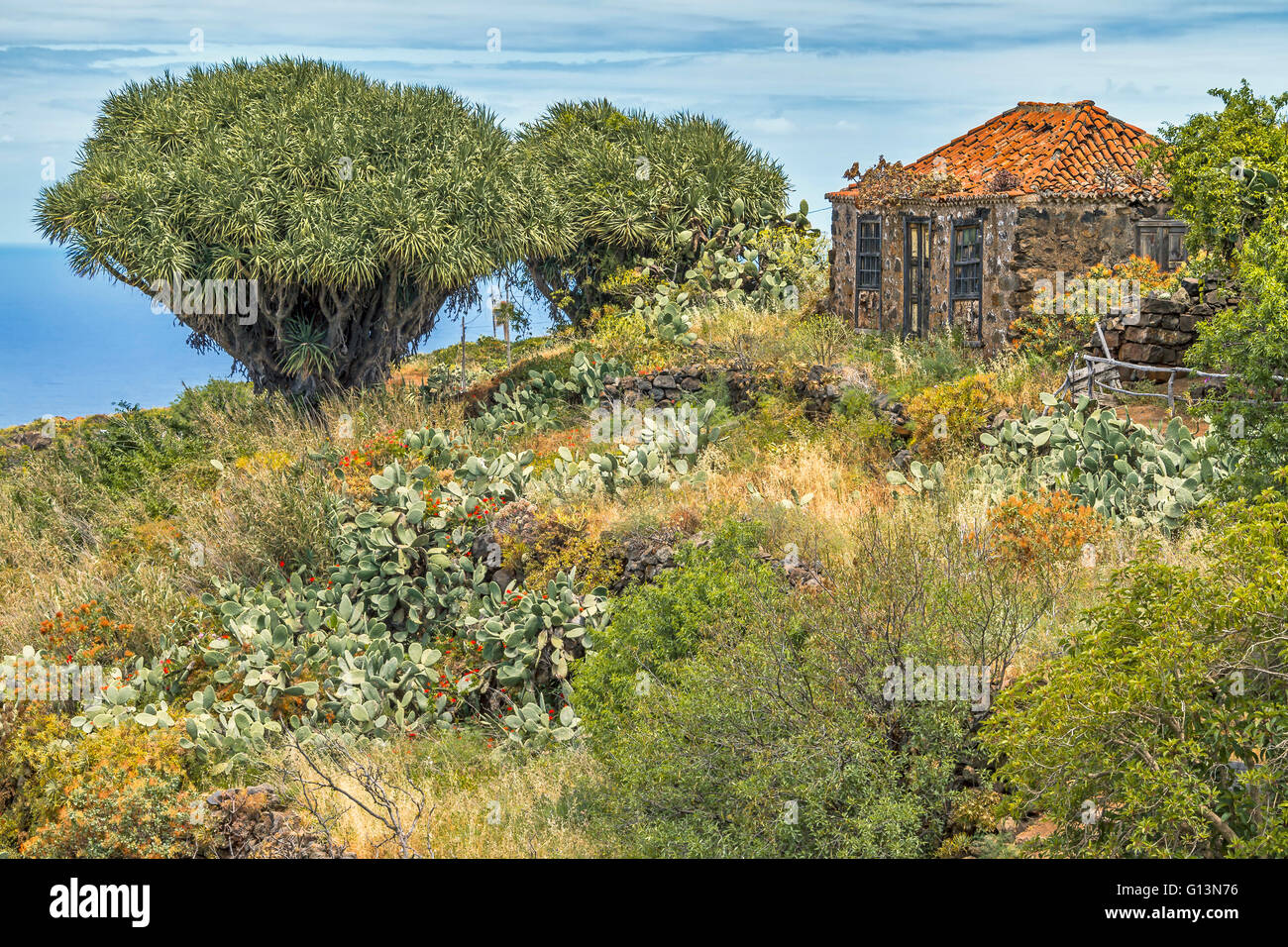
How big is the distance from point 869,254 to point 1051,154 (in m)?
3.65

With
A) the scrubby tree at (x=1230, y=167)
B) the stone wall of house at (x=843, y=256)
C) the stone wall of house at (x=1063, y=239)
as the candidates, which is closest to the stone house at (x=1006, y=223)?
the stone wall of house at (x=1063, y=239)

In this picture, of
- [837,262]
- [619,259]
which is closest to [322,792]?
A: [837,262]

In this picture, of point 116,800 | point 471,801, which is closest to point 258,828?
point 116,800

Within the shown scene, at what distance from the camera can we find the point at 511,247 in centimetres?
1938

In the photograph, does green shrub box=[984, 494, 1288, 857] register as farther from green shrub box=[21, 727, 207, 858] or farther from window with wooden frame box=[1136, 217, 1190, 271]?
window with wooden frame box=[1136, 217, 1190, 271]

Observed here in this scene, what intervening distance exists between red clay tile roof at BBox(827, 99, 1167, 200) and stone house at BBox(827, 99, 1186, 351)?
0.07 ft

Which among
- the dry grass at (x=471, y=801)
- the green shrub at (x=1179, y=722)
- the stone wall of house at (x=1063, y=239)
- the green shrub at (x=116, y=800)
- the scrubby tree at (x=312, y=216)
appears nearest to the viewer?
the green shrub at (x=1179, y=722)

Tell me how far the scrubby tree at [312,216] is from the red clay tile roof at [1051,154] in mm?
7169

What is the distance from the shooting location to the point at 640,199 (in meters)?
23.5

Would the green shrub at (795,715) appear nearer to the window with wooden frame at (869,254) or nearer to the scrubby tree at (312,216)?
the scrubby tree at (312,216)

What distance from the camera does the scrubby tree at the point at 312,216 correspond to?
59.1ft

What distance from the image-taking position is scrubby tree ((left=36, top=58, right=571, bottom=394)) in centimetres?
1802

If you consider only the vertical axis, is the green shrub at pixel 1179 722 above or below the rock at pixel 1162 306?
below
